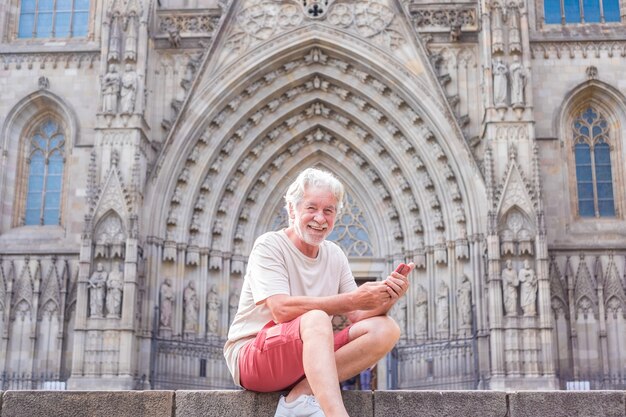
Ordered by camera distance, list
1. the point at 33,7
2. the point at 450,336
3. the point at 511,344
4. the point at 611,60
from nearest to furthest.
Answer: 1. the point at 511,344
2. the point at 450,336
3. the point at 611,60
4. the point at 33,7

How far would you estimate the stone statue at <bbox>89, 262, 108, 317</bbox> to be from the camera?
16.5 meters

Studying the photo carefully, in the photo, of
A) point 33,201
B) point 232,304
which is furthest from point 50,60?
point 232,304

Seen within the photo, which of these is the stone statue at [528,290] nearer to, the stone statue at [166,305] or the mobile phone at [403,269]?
the stone statue at [166,305]

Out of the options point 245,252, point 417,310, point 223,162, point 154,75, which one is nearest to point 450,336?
point 417,310

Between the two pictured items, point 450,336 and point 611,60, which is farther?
point 611,60

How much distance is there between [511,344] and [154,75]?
10.3 m

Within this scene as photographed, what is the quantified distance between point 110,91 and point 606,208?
11.8m

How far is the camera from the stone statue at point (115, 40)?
709 inches

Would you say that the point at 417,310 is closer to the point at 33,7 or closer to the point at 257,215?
the point at 257,215

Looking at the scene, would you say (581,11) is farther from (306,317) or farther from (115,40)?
(306,317)

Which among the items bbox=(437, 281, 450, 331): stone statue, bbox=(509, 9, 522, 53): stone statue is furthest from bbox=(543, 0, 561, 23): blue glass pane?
bbox=(437, 281, 450, 331): stone statue

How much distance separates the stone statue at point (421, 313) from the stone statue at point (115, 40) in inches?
348

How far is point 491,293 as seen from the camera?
53.6 feet

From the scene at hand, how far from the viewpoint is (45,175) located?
63.6 ft
